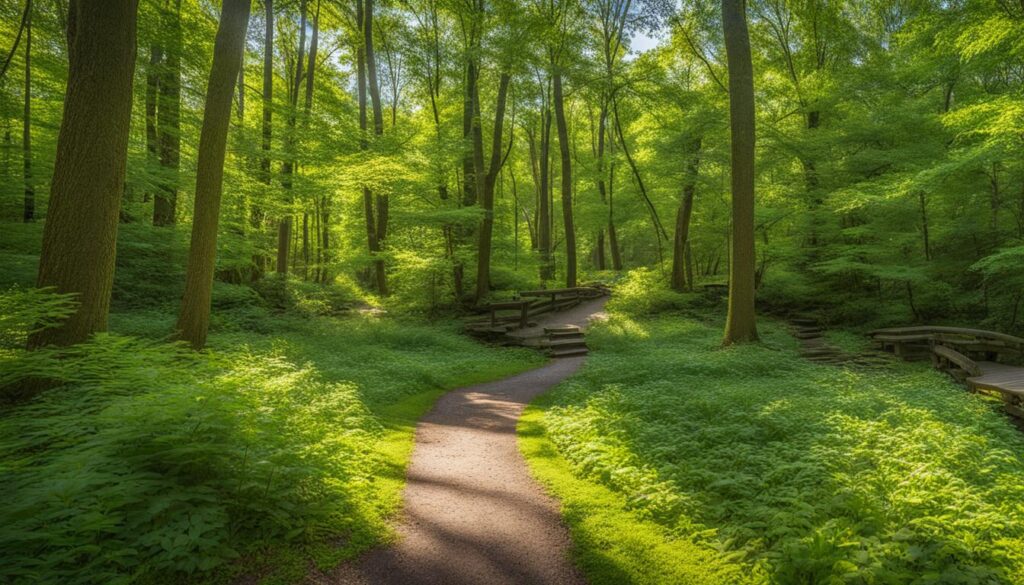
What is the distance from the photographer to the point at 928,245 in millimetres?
13875

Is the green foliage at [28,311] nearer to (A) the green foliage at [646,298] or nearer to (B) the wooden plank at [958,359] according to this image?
(B) the wooden plank at [958,359]

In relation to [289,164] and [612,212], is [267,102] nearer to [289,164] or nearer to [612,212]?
[289,164]

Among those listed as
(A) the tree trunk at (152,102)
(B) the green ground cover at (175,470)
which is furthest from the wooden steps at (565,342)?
(A) the tree trunk at (152,102)

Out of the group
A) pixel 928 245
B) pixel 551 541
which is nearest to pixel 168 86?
pixel 551 541

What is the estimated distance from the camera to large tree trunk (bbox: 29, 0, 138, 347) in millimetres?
5094

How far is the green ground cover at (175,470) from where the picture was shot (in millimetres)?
2693

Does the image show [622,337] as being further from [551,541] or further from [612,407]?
[551,541]

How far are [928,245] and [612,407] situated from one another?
1367cm

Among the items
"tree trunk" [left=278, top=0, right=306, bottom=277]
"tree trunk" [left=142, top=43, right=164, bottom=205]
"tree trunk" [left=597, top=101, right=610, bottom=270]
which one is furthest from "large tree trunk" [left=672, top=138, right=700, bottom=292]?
"tree trunk" [left=142, top=43, right=164, bottom=205]

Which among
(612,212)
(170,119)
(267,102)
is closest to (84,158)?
(170,119)

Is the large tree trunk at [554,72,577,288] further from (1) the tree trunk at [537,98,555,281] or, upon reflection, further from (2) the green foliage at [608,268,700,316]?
(1) the tree trunk at [537,98,555,281]

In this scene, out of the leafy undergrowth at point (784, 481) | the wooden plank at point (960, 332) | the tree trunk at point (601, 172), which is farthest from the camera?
the tree trunk at point (601, 172)

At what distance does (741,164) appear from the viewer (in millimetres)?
10555

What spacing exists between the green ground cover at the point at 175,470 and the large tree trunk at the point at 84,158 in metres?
0.49
